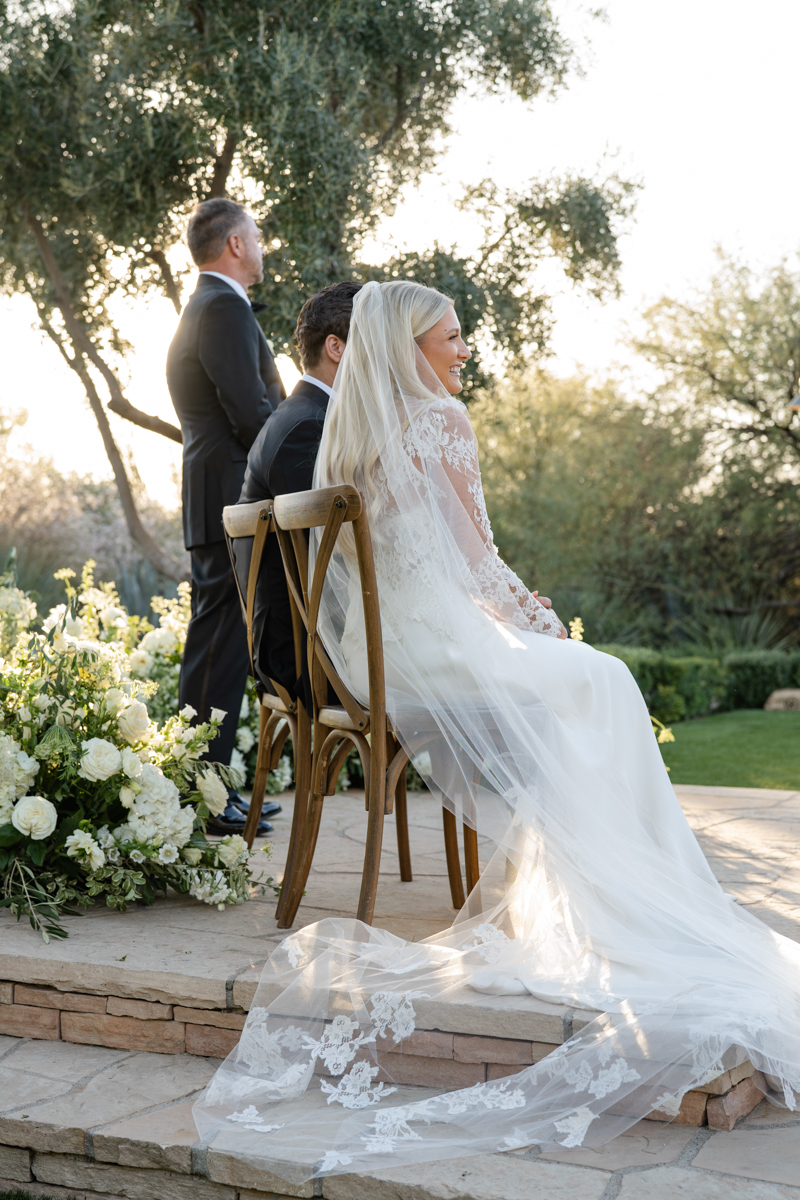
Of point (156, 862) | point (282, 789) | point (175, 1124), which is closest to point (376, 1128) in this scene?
point (175, 1124)

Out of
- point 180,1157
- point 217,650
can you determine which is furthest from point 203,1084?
point 217,650

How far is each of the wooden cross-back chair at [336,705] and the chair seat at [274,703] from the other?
17 cm

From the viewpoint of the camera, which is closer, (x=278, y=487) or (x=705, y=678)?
(x=278, y=487)

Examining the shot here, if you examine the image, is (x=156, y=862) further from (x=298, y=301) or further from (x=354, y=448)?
(x=298, y=301)

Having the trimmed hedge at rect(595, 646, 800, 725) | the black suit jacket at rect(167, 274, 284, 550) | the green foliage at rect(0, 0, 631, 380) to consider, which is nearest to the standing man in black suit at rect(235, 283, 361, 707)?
the black suit jacket at rect(167, 274, 284, 550)

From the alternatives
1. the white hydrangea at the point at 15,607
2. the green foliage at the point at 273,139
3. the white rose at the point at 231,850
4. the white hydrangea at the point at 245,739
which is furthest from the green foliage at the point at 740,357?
→ the white rose at the point at 231,850

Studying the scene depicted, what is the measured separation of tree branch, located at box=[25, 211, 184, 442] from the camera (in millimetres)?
7758

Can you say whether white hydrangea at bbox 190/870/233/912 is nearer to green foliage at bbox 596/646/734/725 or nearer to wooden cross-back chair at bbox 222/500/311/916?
wooden cross-back chair at bbox 222/500/311/916

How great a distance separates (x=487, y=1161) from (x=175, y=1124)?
583mm

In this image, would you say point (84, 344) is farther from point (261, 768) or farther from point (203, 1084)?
point (203, 1084)

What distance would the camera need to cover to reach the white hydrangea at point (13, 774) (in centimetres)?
266

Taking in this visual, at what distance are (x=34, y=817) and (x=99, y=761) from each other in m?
0.21

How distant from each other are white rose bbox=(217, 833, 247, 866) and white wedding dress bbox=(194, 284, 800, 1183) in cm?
60

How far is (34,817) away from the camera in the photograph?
2.60m
